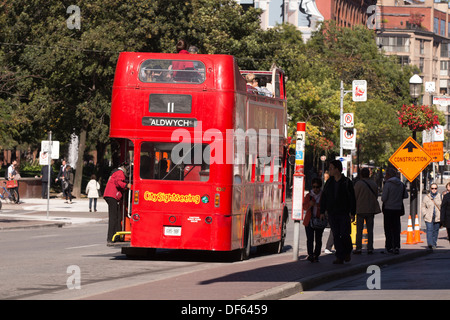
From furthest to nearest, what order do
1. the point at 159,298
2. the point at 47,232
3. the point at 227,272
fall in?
the point at 47,232 < the point at 227,272 < the point at 159,298

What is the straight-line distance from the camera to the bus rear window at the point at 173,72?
19.0 metres

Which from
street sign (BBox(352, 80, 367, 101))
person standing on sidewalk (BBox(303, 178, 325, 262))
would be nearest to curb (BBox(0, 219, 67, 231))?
person standing on sidewalk (BBox(303, 178, 325, 262))

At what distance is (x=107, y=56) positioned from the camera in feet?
171

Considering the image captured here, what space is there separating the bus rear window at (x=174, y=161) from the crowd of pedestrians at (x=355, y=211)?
2.09 meters

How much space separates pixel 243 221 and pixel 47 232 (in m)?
12.3

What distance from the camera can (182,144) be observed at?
18875 mm

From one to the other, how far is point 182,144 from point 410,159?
10.9 metres

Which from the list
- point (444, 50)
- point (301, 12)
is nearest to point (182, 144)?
point (301, 12)

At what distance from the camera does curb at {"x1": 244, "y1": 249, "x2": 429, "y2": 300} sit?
1255 centimetres

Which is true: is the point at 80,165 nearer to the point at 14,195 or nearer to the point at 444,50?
the point at 14,195
